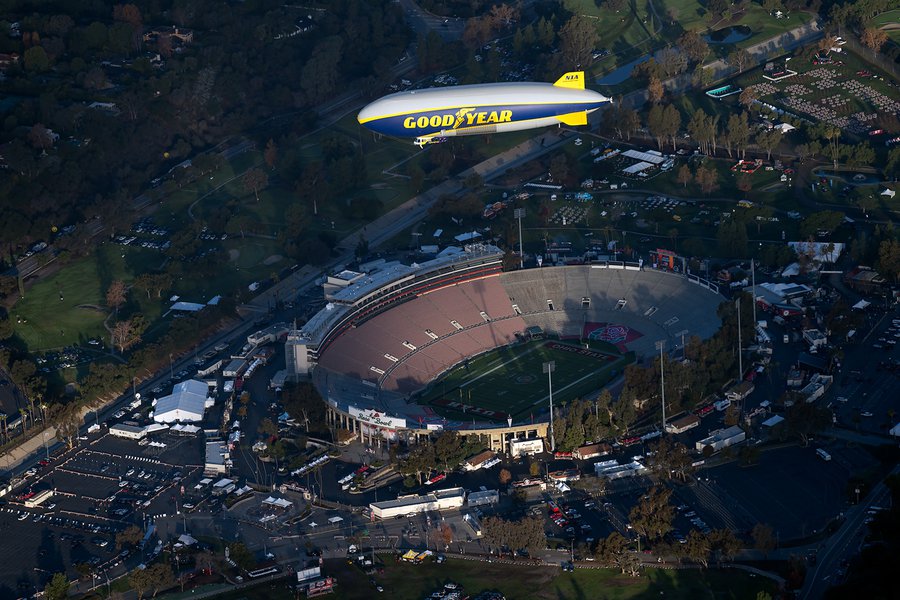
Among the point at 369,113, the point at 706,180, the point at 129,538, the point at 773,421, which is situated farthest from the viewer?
the point at 706,180

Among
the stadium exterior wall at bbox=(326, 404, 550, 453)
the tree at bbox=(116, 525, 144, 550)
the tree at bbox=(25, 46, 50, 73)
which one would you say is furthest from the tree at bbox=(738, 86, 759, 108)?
the tree at bbox=(116, 525, 144, 550)

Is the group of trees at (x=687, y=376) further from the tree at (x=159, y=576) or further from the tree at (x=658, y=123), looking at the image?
the tree at (x=658, y=123)

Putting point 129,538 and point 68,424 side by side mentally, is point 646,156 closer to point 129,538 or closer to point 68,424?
point 68,424

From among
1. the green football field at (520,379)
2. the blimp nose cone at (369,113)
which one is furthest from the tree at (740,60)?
the green football field at (520,379)

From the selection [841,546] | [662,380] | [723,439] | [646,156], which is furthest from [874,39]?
[841,546]

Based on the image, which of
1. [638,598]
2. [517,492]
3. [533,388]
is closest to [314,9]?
[533,388]
